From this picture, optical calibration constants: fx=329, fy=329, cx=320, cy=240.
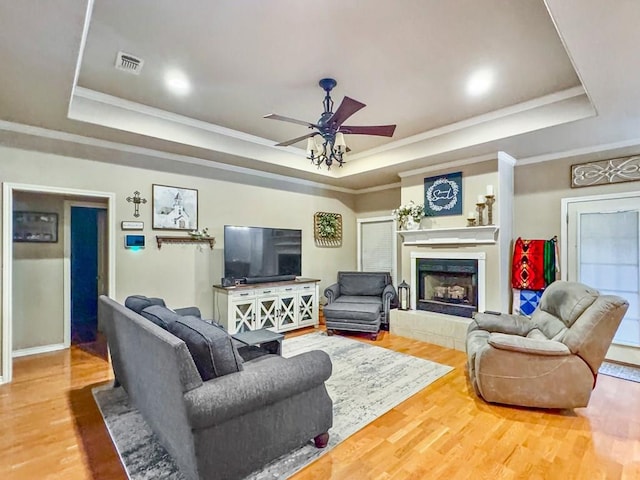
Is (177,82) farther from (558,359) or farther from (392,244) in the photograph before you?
(392,244)

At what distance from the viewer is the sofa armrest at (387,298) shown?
5.27 m

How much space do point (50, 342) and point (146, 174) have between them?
103 inches

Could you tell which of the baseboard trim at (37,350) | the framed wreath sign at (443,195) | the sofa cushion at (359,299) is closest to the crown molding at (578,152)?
the framed wreath sign at (443,195)

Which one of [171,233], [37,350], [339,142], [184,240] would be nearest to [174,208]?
[171,233]

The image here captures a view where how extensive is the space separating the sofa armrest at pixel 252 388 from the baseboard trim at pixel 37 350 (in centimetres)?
402

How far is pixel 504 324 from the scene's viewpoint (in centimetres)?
354

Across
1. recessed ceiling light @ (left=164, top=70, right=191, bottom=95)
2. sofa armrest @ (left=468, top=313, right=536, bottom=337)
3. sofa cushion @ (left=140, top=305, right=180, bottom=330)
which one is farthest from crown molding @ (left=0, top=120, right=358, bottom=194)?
sofa armrest @ (left=468, top=313, right=536, bottom=337)

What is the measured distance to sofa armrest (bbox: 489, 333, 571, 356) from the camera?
105 inches

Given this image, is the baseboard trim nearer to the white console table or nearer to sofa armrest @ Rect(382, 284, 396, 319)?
the white console table

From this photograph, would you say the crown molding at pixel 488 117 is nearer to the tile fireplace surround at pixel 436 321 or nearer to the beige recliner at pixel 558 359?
the tile fireplace surround at pixel 436 321

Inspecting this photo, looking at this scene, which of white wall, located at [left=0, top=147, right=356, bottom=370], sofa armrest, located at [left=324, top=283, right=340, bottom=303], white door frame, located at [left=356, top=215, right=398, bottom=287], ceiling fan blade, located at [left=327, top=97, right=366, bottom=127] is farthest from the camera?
white door frame, located at [left=356, top=215, right=398, bottom=287]

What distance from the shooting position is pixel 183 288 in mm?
4602

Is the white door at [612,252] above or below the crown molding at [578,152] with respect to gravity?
below

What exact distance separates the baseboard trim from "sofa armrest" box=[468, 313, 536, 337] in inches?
209
